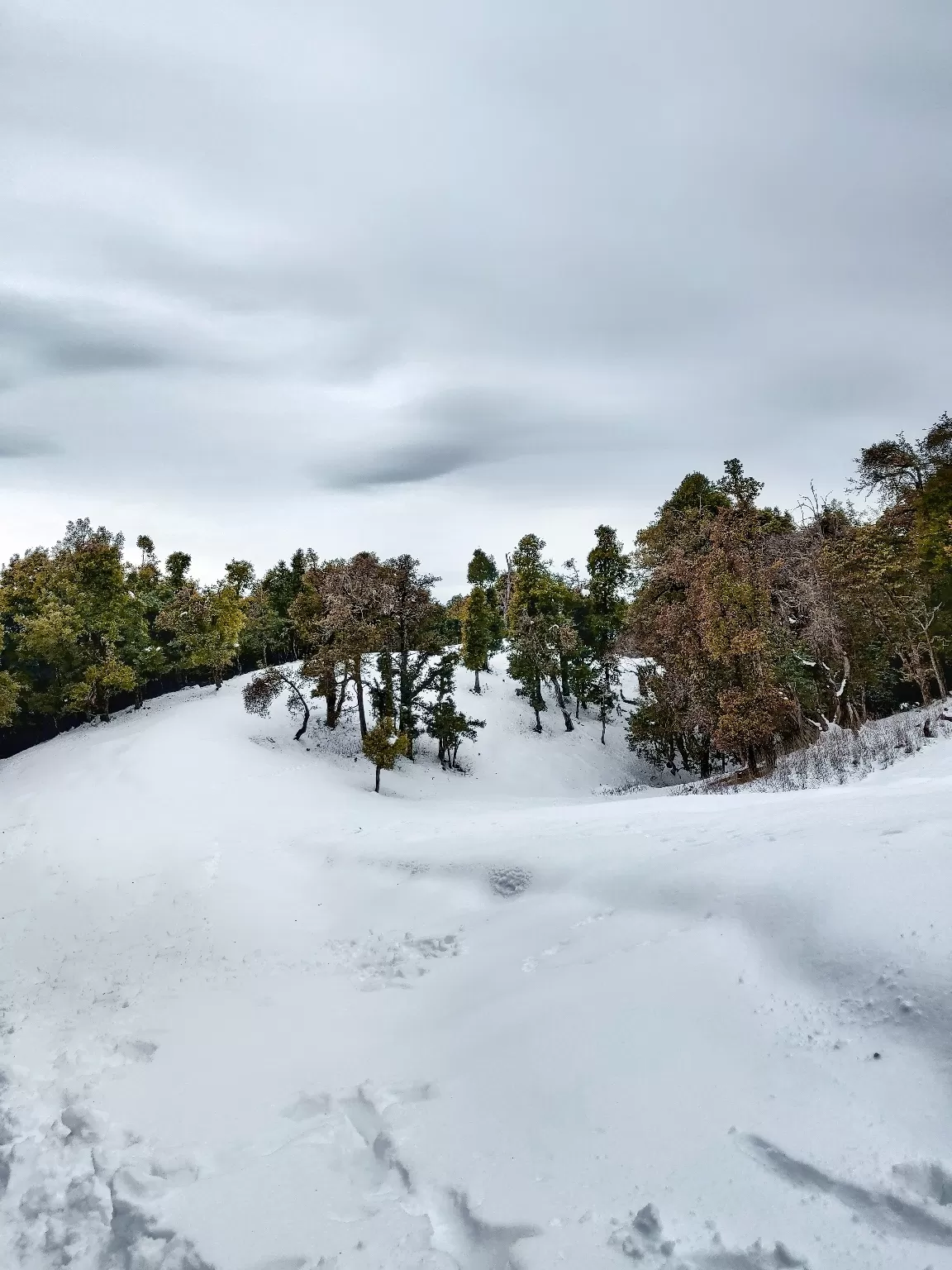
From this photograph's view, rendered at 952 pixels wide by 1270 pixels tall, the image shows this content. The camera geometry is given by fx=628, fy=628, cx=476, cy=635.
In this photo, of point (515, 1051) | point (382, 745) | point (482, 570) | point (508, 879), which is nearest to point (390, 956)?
point (508, 879)

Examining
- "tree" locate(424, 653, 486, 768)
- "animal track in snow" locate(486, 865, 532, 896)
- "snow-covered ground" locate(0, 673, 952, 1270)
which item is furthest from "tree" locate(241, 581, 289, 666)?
"animal track in snow" locate(486, 865, 532, 896)

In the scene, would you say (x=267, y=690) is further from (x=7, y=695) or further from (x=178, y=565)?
(x=178, y=565)

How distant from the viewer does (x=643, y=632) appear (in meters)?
29.8

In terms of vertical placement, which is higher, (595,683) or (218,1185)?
(595,683)

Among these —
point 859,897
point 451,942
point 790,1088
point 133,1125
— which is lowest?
point 133,1125

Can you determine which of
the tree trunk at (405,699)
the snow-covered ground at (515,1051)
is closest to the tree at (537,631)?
the tree trunk at (405,699)

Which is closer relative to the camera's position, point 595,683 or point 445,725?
point 445,725

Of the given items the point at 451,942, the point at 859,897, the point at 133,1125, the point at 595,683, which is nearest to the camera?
the point at 859,897

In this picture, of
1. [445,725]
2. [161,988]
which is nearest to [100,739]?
[445,725]

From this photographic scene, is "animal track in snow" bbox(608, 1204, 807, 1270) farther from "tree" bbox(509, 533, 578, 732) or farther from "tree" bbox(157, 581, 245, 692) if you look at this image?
"tree" bbox(157, 581, 245, 692)

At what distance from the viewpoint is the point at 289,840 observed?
17812 millimetres

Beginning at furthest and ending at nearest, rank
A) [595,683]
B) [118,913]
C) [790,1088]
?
1. [595,683]
2. [118,913]
3. [790,1088]

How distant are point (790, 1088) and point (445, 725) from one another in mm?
27934

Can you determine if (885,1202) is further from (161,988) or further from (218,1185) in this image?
(161,988)
